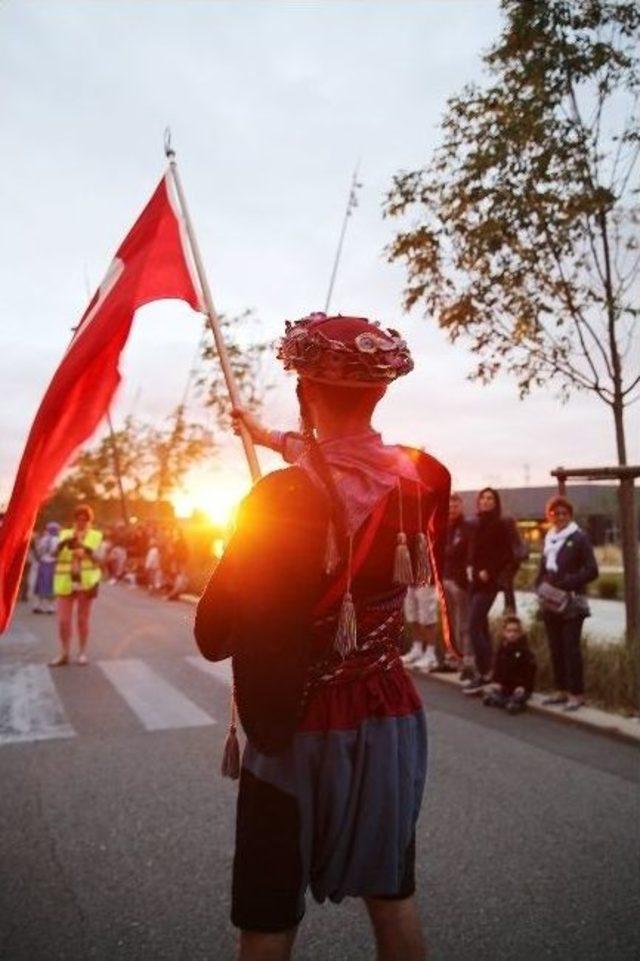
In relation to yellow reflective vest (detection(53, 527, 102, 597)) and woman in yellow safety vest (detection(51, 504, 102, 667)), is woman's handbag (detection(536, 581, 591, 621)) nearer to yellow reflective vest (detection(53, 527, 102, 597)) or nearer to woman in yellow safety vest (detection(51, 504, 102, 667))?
woman in yellow safety vest (detection(51, 504, 102, 667))

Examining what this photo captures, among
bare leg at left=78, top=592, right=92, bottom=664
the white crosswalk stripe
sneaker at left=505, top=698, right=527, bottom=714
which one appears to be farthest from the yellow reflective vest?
sneaker at left=505, top=698, right=527, bottom=714

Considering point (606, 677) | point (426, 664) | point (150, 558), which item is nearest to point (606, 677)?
point (606, 677)

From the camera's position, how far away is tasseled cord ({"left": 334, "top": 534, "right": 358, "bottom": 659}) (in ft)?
6.06

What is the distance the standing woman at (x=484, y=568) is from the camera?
25.5 feet

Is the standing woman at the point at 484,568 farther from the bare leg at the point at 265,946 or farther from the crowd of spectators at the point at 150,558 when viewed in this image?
the crowd of spectators at the point at 150,558

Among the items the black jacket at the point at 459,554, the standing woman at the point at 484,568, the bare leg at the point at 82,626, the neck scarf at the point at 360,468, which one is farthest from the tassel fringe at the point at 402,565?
the bare leg at the point at 82,626

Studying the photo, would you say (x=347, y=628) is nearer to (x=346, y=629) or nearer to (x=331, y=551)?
(x=346, y=629)

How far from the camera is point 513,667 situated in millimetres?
7082

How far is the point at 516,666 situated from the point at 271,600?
5763 mm

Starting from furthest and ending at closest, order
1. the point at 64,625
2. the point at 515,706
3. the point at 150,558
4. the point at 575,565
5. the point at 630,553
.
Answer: the point at 150,558 < the point at 64,625 < the point at 630,553 < the point at 575,565 < the point at 515,706

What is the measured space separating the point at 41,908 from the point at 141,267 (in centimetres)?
265

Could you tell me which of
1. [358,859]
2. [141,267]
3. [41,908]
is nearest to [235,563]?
[358,859]

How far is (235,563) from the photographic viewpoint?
5.99 feet

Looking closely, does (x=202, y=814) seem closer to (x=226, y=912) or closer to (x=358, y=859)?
(x=226, y=912)
